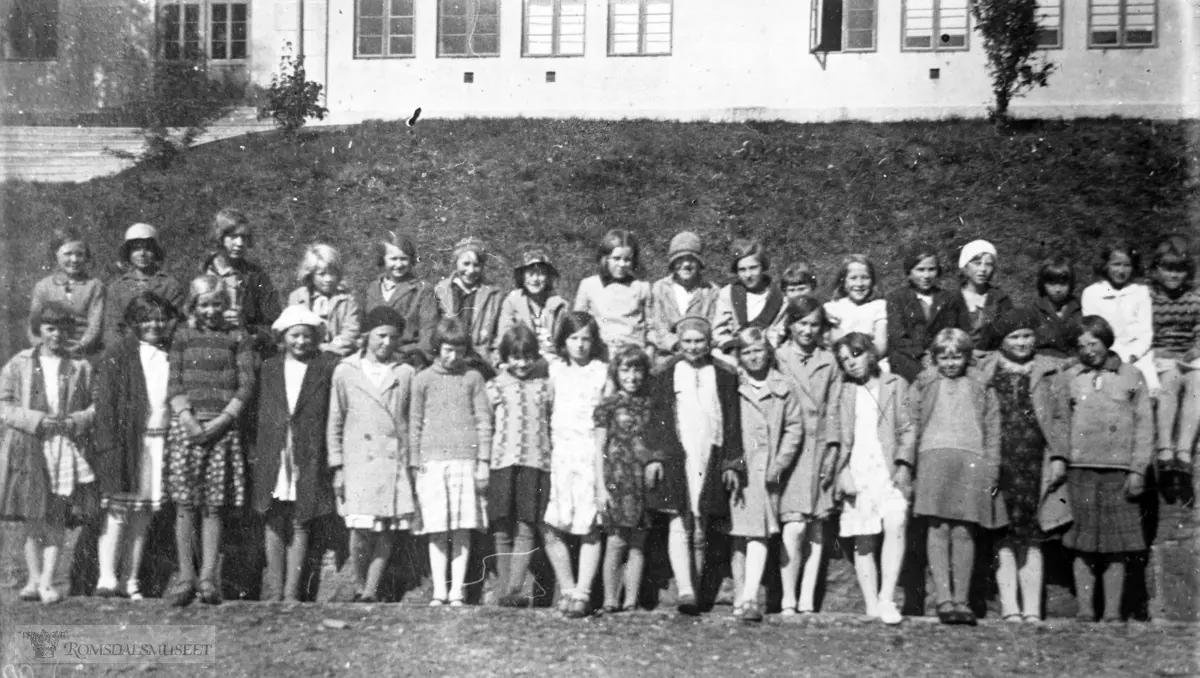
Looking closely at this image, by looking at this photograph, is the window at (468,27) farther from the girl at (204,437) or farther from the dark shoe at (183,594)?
the dark shoe at (183,594)

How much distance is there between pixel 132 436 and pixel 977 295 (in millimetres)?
4105

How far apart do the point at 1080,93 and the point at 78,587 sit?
18.6 ft

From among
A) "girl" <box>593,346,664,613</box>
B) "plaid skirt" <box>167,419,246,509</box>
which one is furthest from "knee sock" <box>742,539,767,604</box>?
"plaid skirt" <box>167,419,246,509</box>

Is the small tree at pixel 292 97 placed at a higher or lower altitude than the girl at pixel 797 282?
higher

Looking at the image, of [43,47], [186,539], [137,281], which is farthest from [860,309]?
[43,47]

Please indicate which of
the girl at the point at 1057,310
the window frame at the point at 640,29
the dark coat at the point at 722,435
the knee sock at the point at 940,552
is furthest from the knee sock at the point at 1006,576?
the window frame at the point at 640,29

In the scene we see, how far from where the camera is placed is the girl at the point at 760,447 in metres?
5.64

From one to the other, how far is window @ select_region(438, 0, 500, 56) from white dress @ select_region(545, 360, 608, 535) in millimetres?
1846

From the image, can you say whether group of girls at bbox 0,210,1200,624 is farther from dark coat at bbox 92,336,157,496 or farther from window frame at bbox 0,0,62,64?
window frame at bbox 0,0,62,64

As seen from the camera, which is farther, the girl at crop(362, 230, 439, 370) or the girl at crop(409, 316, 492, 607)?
the girl at crop(362, 230, 439, 370)

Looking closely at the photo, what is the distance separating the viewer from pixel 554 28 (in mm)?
6578

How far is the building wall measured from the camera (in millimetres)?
6340

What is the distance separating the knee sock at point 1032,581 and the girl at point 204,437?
3.65 m

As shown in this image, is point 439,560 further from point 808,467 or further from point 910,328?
point 910,328
